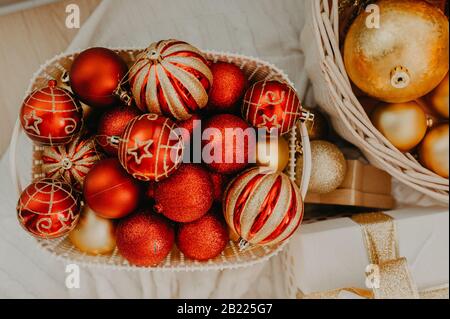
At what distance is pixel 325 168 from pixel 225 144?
0.19m

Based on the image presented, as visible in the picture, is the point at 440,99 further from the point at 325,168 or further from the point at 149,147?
the point at 149,147

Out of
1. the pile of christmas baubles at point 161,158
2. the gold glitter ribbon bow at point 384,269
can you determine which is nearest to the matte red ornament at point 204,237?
the pile of christmas baubles at point 161,158

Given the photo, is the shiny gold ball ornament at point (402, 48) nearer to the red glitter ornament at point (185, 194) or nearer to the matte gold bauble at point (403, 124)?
the matte gold bauble at point (403, 124)

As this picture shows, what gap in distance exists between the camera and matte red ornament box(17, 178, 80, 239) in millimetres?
573

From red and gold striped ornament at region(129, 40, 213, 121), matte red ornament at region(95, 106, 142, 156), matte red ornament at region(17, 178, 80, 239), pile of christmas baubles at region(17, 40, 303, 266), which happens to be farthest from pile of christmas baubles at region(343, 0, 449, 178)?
matte red ornament at region(17, 178, 80, 239)

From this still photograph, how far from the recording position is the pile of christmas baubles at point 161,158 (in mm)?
547

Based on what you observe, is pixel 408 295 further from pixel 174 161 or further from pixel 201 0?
pixel 201 0

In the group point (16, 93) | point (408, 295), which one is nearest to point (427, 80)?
point (408, 295)

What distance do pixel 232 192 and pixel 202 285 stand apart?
1.05 ft

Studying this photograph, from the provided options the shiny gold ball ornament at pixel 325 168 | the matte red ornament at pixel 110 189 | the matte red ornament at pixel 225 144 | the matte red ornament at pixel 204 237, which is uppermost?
the matte red ornament at pixel 225 144

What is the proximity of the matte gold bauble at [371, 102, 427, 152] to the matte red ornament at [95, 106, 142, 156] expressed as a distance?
1.19 feet

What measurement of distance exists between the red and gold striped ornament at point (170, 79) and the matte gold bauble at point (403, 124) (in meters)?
0.27

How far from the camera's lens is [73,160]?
62 centimetres

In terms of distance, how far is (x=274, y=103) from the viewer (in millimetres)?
585
